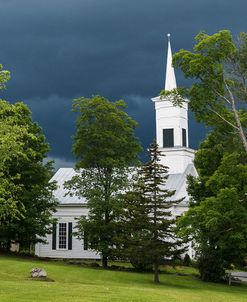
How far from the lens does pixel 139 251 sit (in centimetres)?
3197

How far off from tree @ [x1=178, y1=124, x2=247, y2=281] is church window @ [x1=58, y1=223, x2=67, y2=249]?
17.1 metres

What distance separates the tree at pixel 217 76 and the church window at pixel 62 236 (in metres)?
22.2

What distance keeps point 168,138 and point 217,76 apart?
2657 cm

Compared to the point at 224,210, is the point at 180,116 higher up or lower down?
higher up

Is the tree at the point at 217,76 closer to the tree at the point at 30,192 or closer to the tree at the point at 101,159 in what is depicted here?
the tree at the point at 101,159

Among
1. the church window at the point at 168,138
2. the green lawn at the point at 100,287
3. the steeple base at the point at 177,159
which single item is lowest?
the green lawn at the point at 100,287

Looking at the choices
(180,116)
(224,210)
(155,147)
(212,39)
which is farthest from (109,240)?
(180,116)

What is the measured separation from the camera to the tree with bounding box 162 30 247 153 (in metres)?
31.1

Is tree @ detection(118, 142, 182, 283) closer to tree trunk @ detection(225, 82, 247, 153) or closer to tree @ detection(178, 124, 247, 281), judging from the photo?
tree @ detection(178, 124, 247, 281)

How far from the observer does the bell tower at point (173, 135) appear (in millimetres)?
56406

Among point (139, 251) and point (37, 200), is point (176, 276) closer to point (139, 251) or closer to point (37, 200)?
point (139, 251)

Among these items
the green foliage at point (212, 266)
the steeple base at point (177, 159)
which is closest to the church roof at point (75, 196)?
the steeple base at point (177, 159)

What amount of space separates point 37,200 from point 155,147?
13.4m

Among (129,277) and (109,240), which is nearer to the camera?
(129,277)
